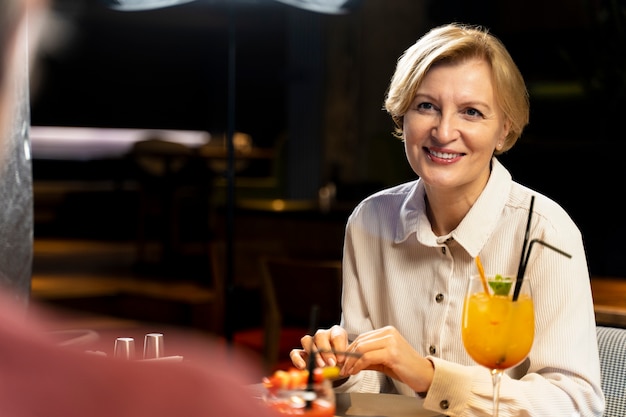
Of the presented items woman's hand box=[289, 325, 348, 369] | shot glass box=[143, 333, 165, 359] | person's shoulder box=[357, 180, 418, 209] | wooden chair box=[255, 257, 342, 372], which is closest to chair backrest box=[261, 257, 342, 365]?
wooden chair box=[255, 257, 342, 372]

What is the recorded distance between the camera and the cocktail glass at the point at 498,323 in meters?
1.30

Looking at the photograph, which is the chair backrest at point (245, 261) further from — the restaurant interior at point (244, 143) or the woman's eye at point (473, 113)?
the woman's eye at point (473, 113)

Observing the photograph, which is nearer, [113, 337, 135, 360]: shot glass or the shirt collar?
[113, 337, 135, 360]: shot glass

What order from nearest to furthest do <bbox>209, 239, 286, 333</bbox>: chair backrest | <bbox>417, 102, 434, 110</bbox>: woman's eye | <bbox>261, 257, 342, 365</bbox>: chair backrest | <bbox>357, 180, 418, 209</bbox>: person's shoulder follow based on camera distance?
1. <bbox>417, 102, 434, 110</bbox>: woman's eye
2. <bbox>357, 180, 418, 209</bbox>: person's shoulder
3. <bbox>261, 257, 342, 365</bbox>: chair backrest
4. <bbox>209, 239, 286, 333</bbox>: chair backrest

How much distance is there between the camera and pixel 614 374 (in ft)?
5.56

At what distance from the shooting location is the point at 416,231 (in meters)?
1.79

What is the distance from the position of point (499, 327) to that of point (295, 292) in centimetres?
229

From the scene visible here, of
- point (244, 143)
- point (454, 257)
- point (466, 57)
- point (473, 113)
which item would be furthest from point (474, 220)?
point (244, 143)

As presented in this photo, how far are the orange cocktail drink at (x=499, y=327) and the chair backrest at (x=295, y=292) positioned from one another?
6.83ft

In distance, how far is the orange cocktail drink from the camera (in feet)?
4.25

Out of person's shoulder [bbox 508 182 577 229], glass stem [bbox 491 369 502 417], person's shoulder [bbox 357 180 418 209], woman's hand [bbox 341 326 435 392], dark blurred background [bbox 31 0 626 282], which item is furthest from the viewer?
dark blurred background [bbox 31 0 626 282]

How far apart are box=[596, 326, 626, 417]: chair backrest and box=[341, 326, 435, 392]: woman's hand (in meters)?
0.41

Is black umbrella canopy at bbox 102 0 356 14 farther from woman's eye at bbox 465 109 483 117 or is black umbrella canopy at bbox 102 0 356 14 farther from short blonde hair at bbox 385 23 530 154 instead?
woman's eye at bbox 465 109 483 117

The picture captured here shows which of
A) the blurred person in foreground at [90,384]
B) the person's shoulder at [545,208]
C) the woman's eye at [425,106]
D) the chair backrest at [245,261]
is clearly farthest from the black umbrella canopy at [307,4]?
the blurred person in foreground at [90,384]
